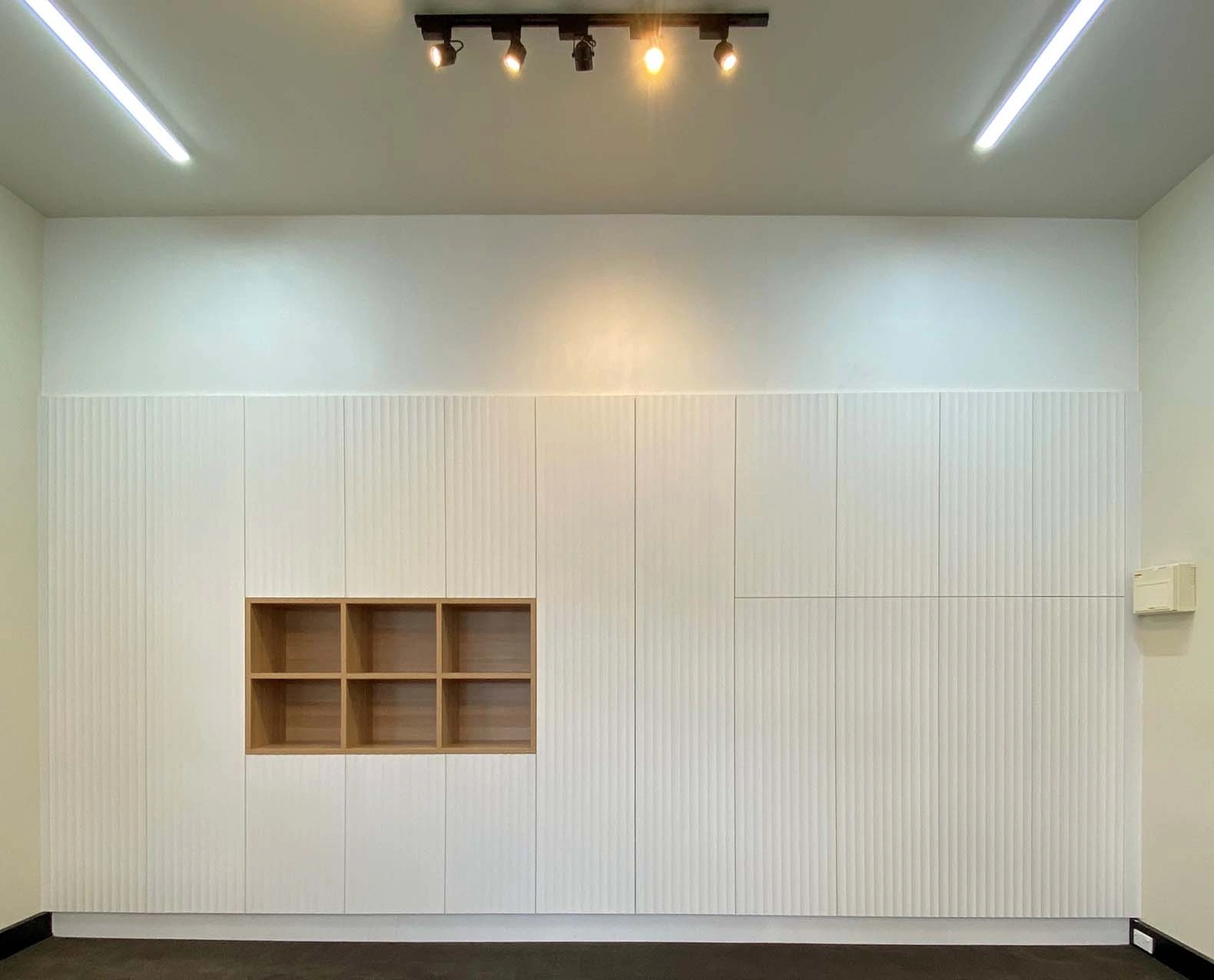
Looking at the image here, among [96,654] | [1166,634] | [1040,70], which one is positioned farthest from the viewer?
[96,654]

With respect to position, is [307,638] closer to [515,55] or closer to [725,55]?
[515,55]

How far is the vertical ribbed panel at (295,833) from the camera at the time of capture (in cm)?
416

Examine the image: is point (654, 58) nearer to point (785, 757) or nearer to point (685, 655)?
point (685, 655)

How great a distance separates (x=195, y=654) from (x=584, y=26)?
10.9 feet

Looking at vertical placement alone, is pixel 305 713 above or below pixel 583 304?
below

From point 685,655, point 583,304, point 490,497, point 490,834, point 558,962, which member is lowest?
point 558,962

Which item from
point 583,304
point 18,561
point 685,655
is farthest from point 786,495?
point 18,561

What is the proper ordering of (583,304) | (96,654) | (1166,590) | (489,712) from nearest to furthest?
(1166,590) < (96,654) < (583,304) < (489,712)

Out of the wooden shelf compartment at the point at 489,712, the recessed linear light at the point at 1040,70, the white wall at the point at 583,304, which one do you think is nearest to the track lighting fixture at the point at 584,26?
the recessed linear light at the point at 1040,70

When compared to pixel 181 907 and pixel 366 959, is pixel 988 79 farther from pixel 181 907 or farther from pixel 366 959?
pixel 181 907

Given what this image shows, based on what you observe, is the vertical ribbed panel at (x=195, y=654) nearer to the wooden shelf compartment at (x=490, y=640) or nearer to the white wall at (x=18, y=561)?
the white wall at (x=18, y=561)

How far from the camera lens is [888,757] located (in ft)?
13.7

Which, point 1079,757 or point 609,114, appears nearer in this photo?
point 609,114

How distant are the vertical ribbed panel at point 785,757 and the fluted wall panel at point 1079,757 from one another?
100 centimetres
